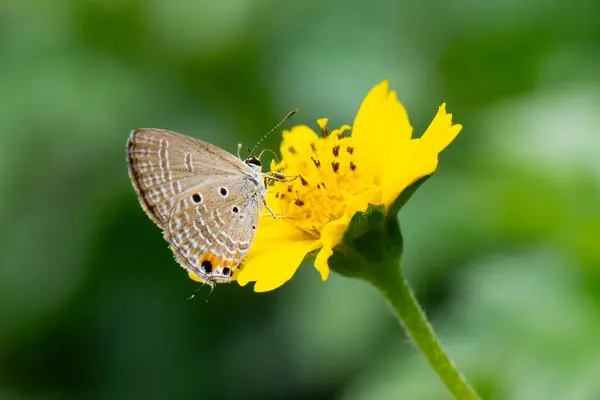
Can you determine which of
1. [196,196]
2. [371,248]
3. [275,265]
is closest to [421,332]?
[371,248]

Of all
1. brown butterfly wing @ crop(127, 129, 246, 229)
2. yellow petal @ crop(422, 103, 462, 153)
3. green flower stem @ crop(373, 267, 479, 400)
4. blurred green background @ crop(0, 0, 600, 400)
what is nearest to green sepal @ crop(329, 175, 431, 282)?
green flower stem @ crop(373, 267, 479, 400)

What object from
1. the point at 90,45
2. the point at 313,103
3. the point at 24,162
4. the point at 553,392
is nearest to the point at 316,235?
the point at 553,392

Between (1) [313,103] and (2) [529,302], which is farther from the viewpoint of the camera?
(1) [313,103]

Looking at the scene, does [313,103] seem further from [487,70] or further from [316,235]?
[316,235]

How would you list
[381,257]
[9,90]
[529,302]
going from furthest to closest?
[9,90] → [529,302] → [381,257]

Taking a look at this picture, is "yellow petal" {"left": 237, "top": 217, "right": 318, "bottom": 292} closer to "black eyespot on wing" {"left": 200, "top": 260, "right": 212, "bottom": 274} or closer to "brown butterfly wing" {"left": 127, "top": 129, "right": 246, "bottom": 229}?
"black eyespot on wing" {"left": 200, "top": 260, "right": 212, "bottom": 274}

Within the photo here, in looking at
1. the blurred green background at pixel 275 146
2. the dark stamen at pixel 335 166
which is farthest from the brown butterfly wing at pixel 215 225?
the blurred green background at pixel 275 146
